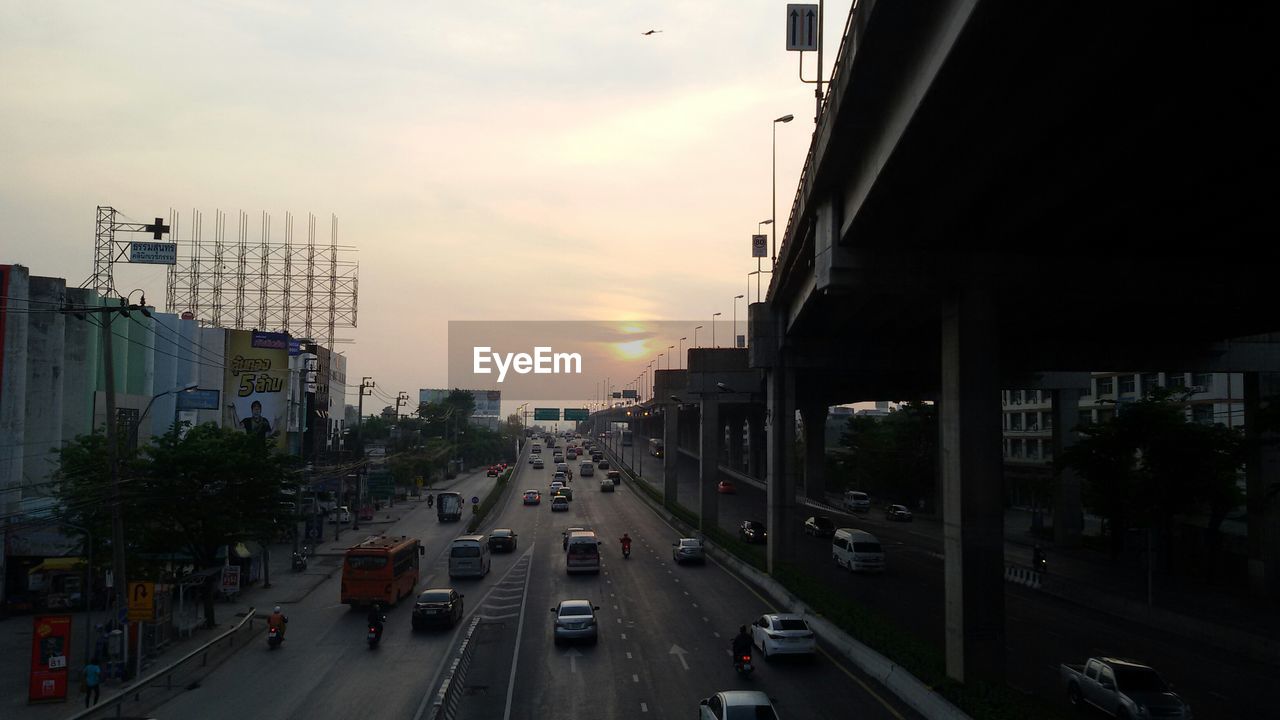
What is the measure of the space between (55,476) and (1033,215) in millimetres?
38796

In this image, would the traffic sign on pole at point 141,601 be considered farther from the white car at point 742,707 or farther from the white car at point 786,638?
the white car at point 786,638

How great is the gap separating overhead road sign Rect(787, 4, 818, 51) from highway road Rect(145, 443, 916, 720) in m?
20.1

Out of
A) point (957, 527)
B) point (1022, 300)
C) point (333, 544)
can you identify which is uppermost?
point (1022, 300)

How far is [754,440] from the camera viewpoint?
427ft

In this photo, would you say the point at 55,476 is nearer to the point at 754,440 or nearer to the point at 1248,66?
the point at 1248,66

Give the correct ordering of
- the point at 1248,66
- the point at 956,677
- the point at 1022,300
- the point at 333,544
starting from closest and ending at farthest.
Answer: the point at 1248,66, the point at 956,677, the point at 1022,300, the point at 333,544

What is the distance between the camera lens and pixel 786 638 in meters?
27.8

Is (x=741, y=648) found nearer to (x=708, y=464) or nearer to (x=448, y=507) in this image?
(x=708, y=464)

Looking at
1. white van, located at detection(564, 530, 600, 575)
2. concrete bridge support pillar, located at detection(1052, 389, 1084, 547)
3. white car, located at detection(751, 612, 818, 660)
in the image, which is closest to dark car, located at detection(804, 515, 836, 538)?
concrete bridge support pillar, located at detection(1052, 389, 1084, 547)

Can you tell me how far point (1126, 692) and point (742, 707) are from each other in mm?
9675

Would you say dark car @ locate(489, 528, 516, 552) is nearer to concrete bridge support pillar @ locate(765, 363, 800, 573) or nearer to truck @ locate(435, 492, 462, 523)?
concrete bridge support pillar @ locate(765, 363, 800, 573)

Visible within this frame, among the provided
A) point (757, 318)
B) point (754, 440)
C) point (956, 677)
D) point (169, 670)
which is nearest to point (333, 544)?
point (757, 318)

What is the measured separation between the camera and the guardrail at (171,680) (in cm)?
2284

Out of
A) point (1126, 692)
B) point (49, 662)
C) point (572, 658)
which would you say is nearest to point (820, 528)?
point (572, 658)
